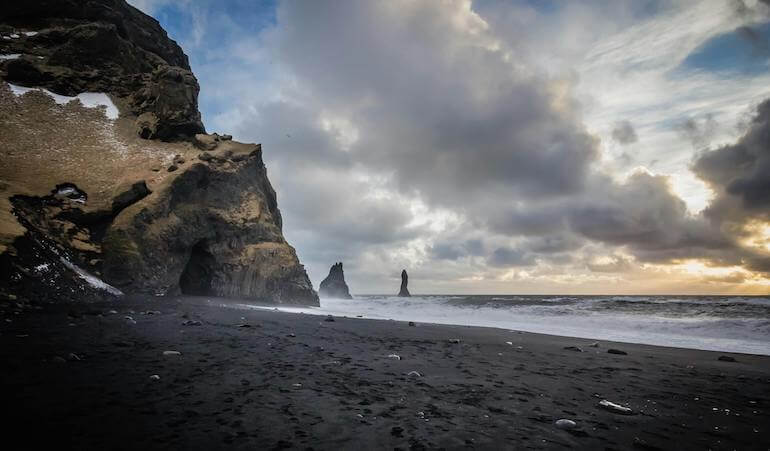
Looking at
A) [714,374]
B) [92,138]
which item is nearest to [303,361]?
[714,374]

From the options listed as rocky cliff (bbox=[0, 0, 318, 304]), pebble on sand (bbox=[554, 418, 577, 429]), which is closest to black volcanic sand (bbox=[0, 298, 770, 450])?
pebble on sand (bbox=[554, 418, 577, 429])

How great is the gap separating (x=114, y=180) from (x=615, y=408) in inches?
999

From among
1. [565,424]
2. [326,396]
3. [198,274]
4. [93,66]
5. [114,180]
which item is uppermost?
[93,66]

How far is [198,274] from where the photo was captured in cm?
2656

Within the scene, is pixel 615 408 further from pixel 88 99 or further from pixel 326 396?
pixel 88 99

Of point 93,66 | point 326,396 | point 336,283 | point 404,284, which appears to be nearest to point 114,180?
point 93,66

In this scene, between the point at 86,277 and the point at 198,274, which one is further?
the point at 198,274

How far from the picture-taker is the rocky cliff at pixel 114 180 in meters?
15.6

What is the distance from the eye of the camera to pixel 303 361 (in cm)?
720

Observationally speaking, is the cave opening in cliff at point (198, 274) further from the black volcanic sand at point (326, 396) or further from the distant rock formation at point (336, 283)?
the distant rock formation at point (336, 283)

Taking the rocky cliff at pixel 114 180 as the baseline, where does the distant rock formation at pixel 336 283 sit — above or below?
below

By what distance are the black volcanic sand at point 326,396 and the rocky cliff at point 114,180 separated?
824 centimetres

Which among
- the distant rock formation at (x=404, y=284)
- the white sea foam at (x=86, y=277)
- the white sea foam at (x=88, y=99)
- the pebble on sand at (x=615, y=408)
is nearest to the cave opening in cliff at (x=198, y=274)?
the white sea foam at (x=86, y=277)

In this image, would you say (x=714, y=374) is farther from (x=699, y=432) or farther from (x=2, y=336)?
(x=2, y=336)
